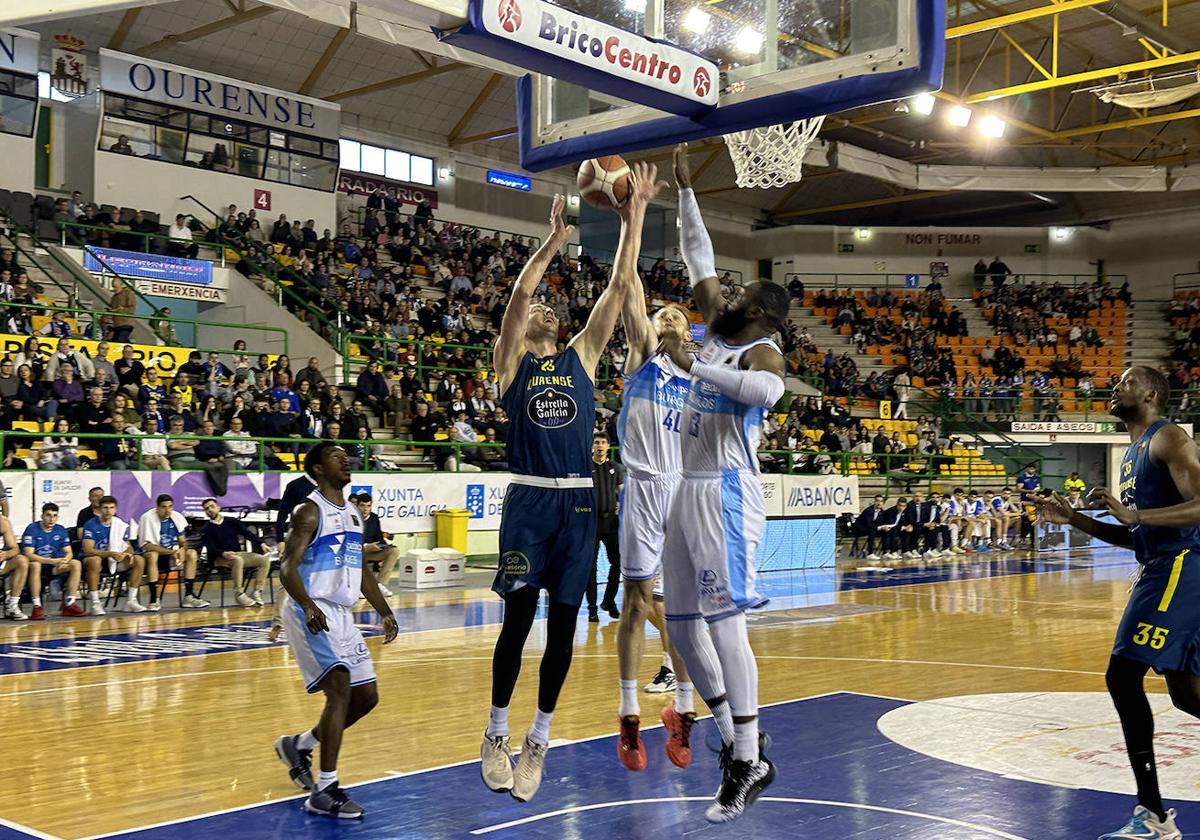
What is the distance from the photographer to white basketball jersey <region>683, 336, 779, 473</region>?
5.21 m

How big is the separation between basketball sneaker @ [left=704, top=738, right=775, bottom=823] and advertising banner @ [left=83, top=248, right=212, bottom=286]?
1808 cm

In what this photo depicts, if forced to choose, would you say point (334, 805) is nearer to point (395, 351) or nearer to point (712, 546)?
point (712, 546)

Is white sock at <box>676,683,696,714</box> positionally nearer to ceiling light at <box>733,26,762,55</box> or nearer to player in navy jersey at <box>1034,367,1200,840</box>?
player in navy jersey at <box>1034,367,1200,840</box>

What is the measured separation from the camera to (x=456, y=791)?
586 centimetres

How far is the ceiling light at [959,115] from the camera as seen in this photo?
26.0 meters

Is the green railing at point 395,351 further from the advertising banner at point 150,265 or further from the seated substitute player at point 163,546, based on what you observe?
the seated substitute player at point 163,546

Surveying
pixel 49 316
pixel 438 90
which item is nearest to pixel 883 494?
pixel 438 90

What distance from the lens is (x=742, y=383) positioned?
4875mm

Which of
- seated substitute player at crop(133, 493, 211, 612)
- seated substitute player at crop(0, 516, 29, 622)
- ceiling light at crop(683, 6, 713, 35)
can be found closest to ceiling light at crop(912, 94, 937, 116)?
seated substitute player at crop(133, 493, 211, 612)

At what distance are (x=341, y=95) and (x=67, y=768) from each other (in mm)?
23643

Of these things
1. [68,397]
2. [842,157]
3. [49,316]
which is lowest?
[68,397]

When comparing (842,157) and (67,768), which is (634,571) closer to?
(67,768)

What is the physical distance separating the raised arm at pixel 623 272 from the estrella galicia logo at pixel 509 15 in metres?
1.21

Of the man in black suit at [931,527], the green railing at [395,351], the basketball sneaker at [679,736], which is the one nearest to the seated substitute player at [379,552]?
the green railing at [395,351]
